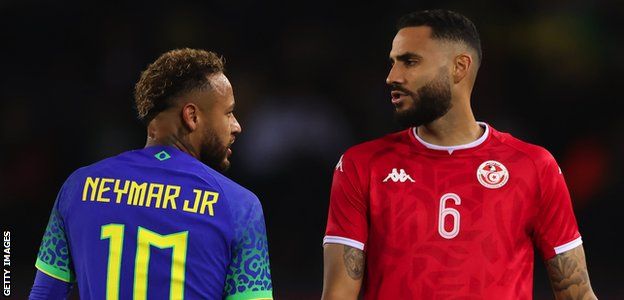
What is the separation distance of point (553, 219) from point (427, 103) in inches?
27.0

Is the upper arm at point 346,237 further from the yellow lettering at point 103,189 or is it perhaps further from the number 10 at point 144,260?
the yellow lettering at point 103,189

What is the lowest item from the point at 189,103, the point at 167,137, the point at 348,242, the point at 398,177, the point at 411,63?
the point at 348,242

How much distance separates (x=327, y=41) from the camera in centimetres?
969

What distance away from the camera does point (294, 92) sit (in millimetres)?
9281

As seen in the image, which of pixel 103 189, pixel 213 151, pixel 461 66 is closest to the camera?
pixel 103 189

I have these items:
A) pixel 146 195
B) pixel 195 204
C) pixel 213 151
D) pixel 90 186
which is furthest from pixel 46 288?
pixel 213 151

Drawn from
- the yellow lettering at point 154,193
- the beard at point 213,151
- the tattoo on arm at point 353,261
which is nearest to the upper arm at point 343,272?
the tattoo on arm at point 353,261

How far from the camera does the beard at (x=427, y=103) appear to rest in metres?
4.21

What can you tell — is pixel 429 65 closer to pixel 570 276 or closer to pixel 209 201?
pixel 570 276

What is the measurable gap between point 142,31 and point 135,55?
0.94 feet

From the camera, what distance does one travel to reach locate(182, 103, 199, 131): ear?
355 centimetres

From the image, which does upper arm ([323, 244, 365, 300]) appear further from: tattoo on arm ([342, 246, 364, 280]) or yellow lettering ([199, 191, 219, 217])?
yellow lettering ([199, 191, 219, 217])

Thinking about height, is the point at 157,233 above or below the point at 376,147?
below

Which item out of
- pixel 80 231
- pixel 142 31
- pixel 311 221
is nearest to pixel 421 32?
pixel 80 231
